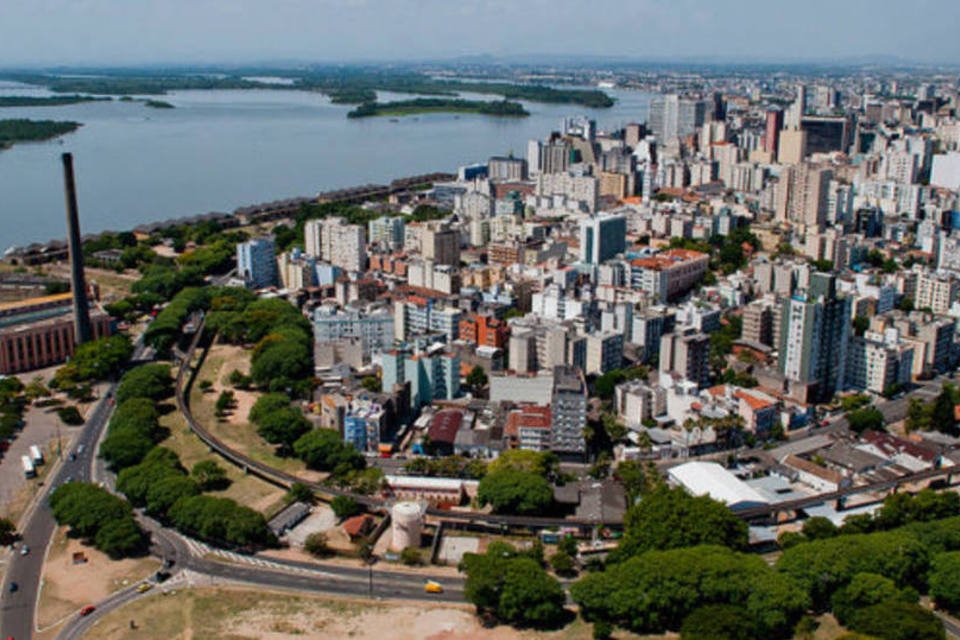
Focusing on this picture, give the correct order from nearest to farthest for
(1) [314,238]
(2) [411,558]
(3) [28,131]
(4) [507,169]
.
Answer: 1. (2) [411,558]
2. (1) [314,238]
3. (4) [507,169]
4. (3) [28,131]

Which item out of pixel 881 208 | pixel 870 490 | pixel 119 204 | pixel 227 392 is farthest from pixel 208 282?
pixel 881 208

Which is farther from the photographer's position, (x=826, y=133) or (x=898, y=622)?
(x=826, y=133)

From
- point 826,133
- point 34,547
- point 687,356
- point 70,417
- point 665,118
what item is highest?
point 665,118

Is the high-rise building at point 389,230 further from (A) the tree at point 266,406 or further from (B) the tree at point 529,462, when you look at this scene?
(B) the tree at point 529,462

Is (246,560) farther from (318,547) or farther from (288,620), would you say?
(288,620)

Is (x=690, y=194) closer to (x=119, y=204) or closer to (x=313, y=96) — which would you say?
(x=119, y=204)

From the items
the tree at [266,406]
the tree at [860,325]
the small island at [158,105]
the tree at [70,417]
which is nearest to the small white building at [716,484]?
the tree at [266,406]

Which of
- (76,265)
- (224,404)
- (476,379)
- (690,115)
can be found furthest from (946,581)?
Answer: (690,115)

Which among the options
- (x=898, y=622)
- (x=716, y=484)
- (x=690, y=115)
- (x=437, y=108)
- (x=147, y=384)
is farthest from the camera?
(x=437, y=108)
